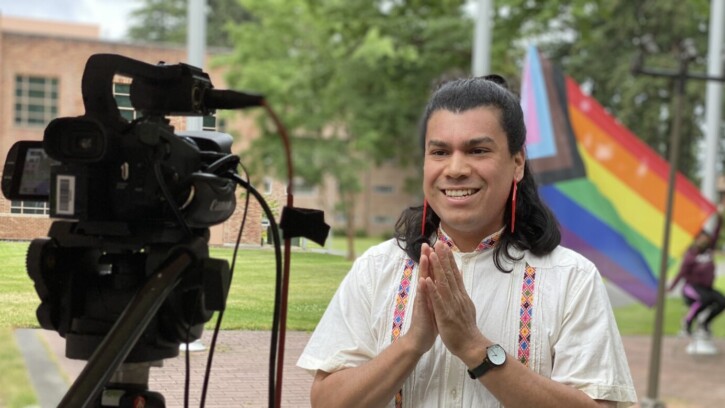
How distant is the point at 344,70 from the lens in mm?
16719

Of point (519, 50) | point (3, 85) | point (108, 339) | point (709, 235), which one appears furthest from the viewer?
point (3, 85)

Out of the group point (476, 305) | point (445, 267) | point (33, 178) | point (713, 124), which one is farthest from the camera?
point (713, 124)

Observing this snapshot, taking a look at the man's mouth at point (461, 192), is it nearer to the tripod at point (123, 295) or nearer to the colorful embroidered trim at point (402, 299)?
the colorful embroidered trim at point (402, 299)

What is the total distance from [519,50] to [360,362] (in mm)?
14104

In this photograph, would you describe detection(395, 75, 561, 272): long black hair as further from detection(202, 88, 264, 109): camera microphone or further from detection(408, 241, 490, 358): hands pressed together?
detection(202, 88, 264, 109): camera microphone

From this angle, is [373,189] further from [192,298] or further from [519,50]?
[192,298]

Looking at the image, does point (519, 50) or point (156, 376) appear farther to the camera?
point (519, 50)

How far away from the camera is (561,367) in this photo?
163cm

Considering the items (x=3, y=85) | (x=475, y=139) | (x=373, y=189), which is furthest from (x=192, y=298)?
(x=373, y=189)

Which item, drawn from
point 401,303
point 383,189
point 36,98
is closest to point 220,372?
point 401,303

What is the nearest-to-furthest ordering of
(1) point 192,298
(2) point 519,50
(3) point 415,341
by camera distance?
(1) point 192,298 → (3) point 415,341 → (2) point 519,50

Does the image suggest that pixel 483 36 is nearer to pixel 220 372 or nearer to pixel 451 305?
pixel 220 372

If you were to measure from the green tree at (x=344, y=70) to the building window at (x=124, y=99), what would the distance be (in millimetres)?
11745

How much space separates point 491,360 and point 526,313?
0.17m
